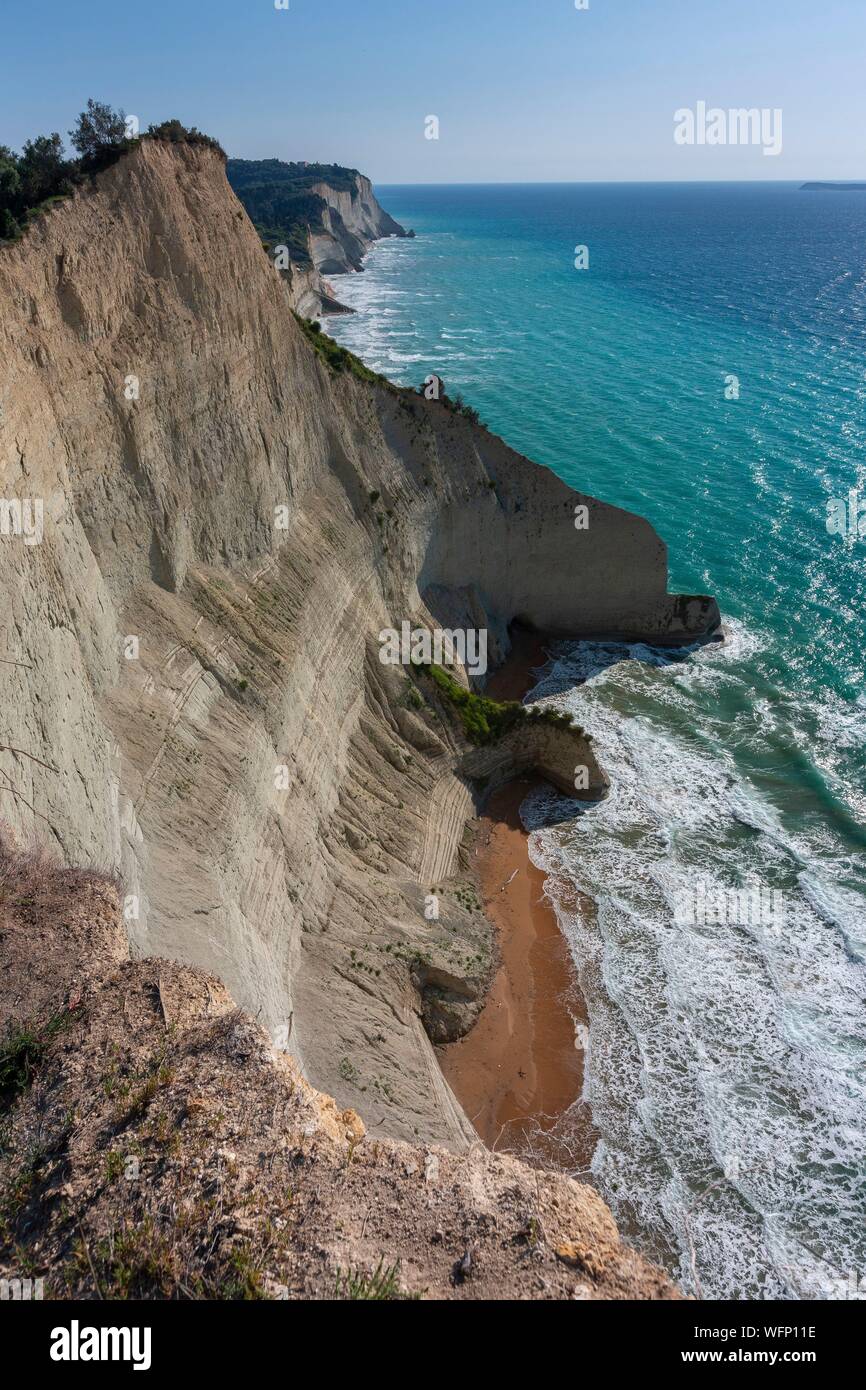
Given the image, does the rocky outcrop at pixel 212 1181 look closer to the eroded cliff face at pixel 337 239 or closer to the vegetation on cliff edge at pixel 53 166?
the vegetation on cliff edge at pixel 53 166

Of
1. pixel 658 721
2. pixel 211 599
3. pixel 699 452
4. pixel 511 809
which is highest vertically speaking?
pixel 699 452

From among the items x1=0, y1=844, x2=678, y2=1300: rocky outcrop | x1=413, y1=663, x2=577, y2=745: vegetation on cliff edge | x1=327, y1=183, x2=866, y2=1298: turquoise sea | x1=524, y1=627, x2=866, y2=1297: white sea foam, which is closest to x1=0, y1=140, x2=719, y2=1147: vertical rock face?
x1=413, y1=663, x2=577, y2=745: vegetation on cliff edge

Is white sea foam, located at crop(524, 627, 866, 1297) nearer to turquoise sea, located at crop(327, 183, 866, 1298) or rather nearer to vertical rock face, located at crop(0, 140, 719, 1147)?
turquoise sea, located at crop(327, 183, 866, 1298)

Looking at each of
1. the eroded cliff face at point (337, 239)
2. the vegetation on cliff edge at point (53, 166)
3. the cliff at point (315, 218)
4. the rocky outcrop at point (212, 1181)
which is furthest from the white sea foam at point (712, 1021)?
the cliff at point (315, 218)

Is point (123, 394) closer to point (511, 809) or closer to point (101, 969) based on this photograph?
point (101, 969)

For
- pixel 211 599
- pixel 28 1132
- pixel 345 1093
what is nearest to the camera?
pixel 28 1132

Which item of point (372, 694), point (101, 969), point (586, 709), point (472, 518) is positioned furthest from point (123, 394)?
point (586, 709)
